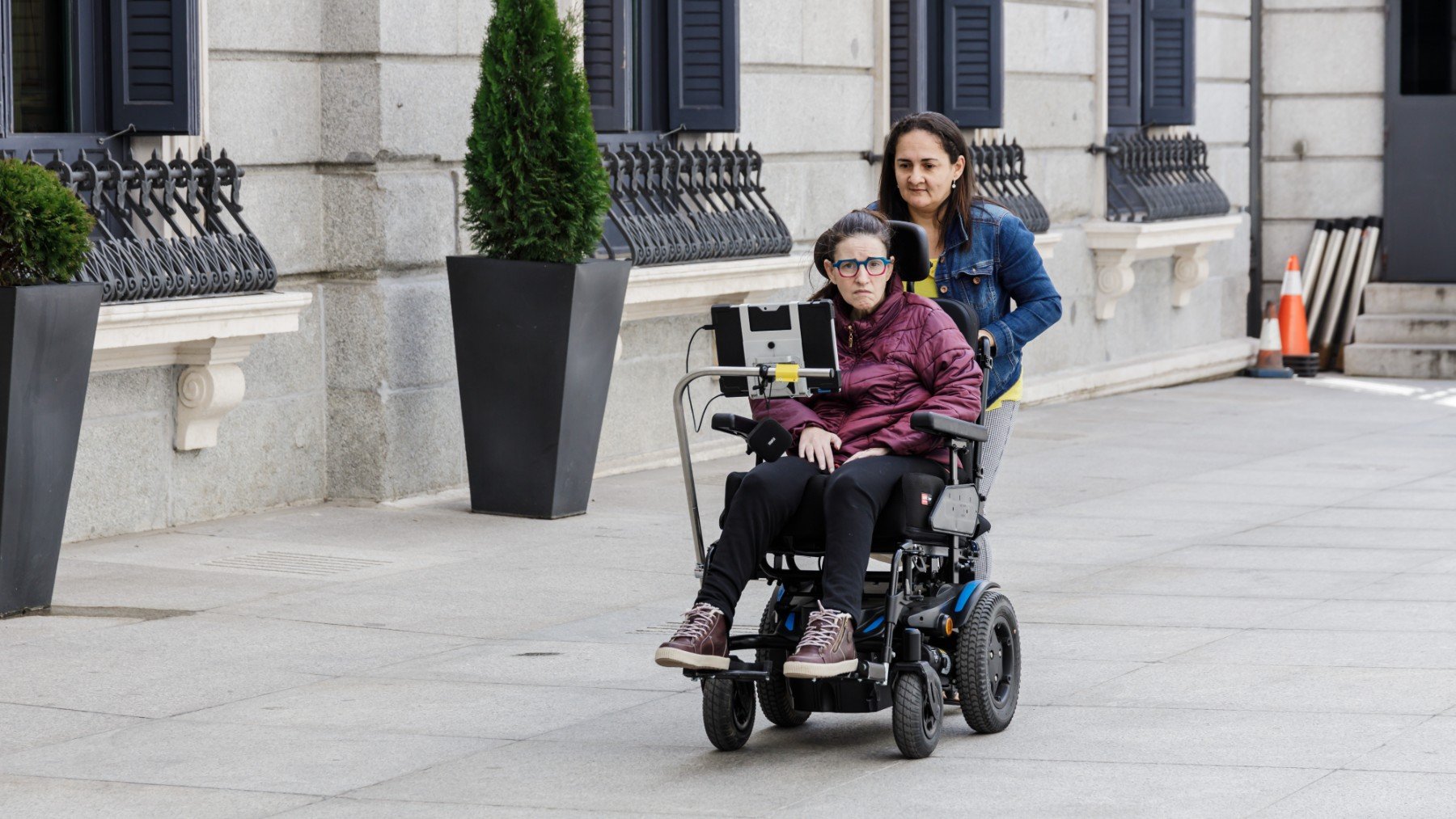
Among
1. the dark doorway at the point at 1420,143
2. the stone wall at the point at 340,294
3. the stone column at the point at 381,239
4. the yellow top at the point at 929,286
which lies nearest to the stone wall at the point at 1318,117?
the dark doorway at the point at 1420,143

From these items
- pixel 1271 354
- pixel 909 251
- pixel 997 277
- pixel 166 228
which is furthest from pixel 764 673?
pixel 1271 354

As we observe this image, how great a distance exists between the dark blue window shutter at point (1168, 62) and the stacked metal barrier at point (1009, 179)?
7.17ft

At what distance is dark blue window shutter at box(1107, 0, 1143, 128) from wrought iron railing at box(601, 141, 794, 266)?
4757 mm

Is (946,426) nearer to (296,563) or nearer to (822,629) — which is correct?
(822,629)

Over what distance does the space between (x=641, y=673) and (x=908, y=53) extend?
8172mm

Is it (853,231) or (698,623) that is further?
(853,231)

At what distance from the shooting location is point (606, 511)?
33.6 feet

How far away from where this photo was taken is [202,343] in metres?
9.36

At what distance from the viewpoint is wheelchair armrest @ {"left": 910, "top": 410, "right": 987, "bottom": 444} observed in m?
5.66

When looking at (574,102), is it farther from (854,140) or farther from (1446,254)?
(1446,254)

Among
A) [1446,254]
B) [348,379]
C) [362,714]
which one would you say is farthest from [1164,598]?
[1446,254]

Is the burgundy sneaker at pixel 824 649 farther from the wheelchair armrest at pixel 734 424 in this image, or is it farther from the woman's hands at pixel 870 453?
the wheelchair armrest at pixel 734 424

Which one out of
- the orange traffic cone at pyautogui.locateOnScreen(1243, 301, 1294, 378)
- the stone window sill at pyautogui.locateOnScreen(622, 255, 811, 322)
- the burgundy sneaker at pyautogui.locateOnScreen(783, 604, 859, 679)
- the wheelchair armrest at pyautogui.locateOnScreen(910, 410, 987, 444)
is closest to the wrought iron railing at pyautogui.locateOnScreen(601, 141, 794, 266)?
the stone window sill at pyautogui.locateOnScreen(622, 255, 811, 322)

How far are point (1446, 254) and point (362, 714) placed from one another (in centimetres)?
1395
